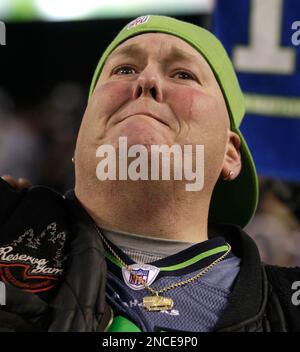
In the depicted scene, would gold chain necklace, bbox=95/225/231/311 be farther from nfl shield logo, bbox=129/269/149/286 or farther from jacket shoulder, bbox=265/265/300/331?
jacket shoulder, bbox=265/265/300/331

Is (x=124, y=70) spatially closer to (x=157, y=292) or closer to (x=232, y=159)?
(x=232, y=159)

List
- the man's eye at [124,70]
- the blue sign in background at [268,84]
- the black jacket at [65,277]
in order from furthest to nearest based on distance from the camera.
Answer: the blue sign in background at [268,84], the man's eye at [124,70], the black jacket at [65,277]

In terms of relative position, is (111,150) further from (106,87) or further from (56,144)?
(56,144)

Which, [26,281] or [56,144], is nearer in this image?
[26,281]

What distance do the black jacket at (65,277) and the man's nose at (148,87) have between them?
242 millimetres

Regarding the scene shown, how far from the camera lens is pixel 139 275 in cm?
138

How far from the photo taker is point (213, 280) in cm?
141

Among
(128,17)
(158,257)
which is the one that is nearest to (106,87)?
(158,257)

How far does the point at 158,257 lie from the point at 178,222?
0.25ft

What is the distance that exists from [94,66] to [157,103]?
896mm

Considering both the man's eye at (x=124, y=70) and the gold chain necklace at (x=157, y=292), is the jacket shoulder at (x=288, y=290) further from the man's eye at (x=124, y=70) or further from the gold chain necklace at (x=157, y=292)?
the man's eye at (x=124, y=70)

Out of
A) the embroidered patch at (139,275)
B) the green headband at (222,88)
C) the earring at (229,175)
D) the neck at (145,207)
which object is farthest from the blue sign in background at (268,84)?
the embroidered patch at (139,275)

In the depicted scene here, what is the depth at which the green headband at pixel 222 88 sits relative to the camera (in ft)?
4.91

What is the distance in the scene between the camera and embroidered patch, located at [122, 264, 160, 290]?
136 cm
